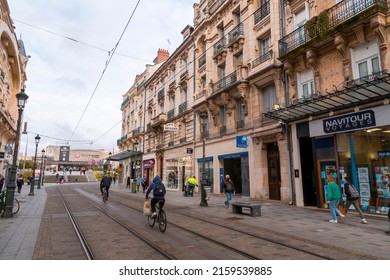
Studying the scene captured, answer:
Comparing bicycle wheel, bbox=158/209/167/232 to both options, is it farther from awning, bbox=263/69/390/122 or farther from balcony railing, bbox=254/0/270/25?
balcony railing, bbox=254/0/270/25

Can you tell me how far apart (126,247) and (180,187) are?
20.5 m

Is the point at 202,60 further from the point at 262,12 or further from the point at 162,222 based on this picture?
the point at 162,222

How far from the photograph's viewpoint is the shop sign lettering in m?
10.0

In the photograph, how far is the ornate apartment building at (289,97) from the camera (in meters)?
10.2

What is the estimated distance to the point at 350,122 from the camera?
1067cm

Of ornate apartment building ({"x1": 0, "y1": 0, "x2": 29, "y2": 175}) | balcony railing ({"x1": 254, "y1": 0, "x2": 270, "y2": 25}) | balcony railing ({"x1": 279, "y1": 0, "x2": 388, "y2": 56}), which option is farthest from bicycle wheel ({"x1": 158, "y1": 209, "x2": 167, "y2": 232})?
ornate apartment building ({"x1": 0, "y1": 0, "x2": 29, "y2": 175})

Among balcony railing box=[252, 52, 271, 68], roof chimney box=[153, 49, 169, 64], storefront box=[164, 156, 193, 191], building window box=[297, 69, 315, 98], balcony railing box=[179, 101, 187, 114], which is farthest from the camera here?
roof chimney box=[153, 49, 169, 64]

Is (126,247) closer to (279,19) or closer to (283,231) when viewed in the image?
(283,231)

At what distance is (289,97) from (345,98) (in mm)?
4105

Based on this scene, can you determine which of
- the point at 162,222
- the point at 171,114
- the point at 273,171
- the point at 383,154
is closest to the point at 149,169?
the point at 171,114

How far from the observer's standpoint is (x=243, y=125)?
1792cm

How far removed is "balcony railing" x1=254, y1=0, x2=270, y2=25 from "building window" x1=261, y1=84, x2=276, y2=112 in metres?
4.81
